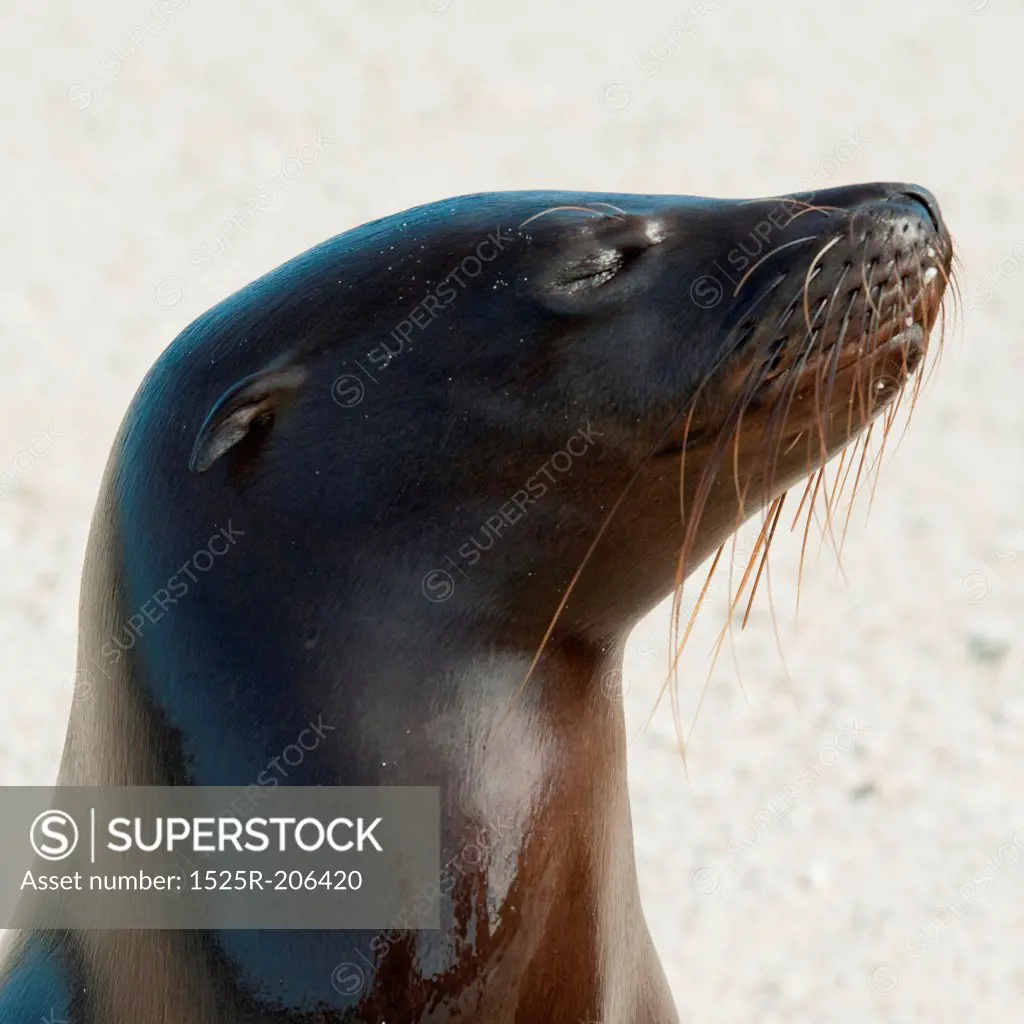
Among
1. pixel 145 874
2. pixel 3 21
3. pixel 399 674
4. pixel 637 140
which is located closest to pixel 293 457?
pixel 399 674

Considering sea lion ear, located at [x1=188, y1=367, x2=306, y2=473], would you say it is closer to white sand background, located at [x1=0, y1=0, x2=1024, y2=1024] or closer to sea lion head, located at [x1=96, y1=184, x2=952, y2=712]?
sea lion head, located at [x1=96, y1=184, x2=952, y2=712]

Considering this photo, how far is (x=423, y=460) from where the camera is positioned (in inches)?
88.1

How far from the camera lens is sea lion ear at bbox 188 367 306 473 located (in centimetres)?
226

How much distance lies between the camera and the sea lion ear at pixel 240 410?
89.1 inches

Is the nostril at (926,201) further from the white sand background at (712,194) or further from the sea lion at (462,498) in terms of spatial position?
the white sand background at (712,194)

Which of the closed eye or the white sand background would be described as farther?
the white sand background

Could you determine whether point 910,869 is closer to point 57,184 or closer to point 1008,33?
point 57,184

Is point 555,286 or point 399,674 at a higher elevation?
point 555,286

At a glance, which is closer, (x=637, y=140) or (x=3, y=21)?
(x=637, y=140)

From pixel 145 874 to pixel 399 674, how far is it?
47cm

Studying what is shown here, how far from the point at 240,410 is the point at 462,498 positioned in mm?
320

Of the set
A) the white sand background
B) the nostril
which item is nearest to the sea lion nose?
the nostril

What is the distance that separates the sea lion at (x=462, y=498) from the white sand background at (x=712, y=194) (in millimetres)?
2023

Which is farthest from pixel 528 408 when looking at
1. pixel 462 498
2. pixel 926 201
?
pixel 926 201
